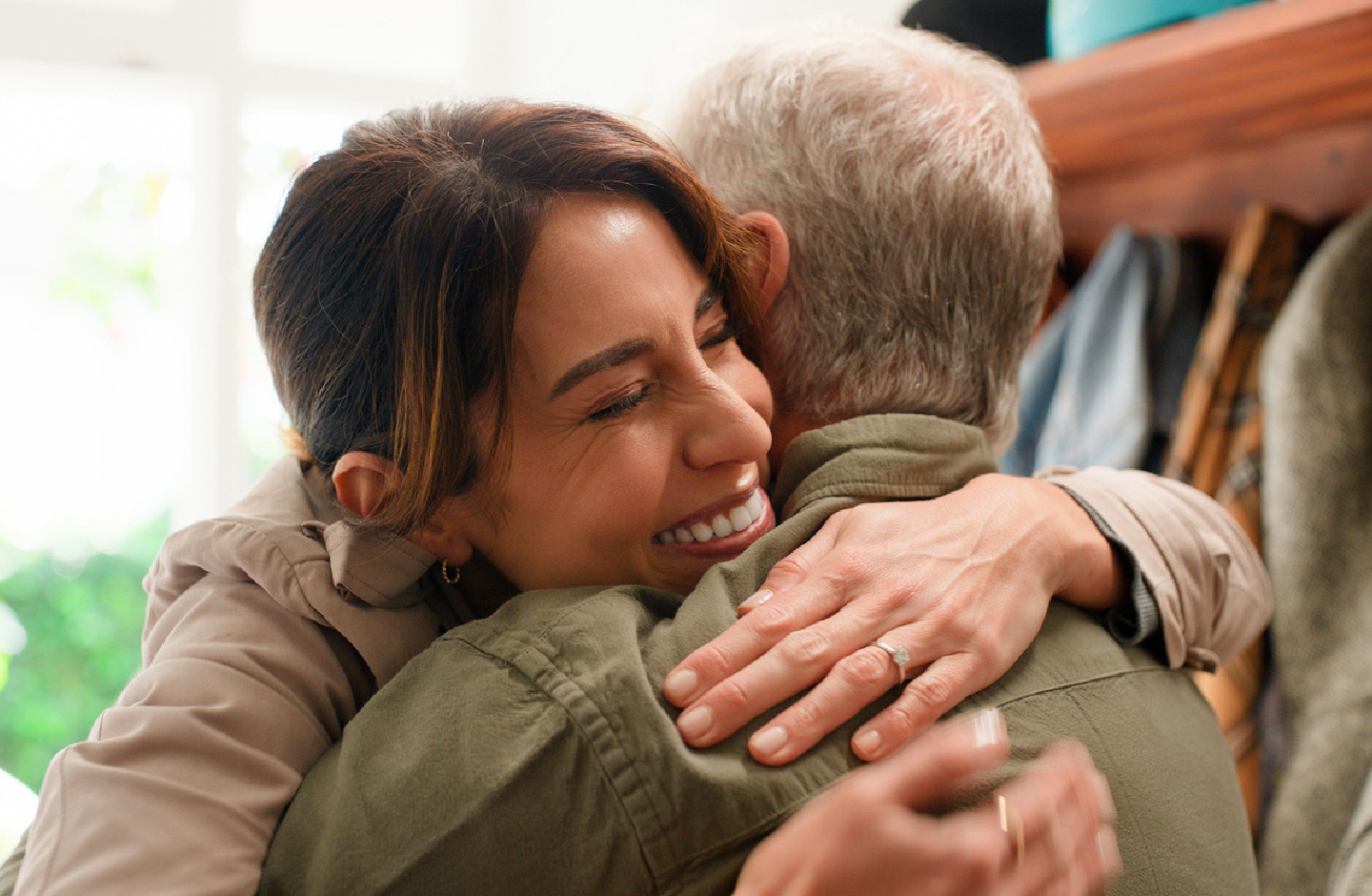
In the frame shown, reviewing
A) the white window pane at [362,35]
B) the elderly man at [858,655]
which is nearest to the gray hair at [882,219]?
the elderly man at [858,655]

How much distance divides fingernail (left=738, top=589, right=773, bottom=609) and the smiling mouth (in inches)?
4.3

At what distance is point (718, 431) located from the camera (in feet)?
2.54

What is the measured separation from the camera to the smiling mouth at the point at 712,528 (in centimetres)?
81

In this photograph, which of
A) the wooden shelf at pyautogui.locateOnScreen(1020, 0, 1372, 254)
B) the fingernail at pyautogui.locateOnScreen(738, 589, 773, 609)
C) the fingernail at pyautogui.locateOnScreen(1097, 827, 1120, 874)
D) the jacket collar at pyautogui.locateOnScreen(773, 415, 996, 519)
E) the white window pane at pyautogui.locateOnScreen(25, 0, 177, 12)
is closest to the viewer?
the fingernail at pyautogui.locateOnScreen(1097, 827, 1120, 874)

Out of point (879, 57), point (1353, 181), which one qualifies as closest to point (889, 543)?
point (879, 57)

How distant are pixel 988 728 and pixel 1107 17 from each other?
1.23 metres

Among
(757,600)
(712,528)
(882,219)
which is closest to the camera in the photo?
(757,600)

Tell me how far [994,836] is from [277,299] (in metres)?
0.66

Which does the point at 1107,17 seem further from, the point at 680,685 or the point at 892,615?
the point at 680,685

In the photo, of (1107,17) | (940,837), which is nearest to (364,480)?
(940,837)

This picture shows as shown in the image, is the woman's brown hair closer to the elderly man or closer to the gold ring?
the elderly man

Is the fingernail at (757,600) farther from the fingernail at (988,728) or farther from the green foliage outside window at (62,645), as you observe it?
the green foliage outside window at (62,645)

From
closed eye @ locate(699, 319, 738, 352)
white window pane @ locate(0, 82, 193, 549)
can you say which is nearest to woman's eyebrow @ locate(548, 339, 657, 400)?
closed eye @ locate(699, 319, 738, 352)

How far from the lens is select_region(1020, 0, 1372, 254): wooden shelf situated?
1.21m
